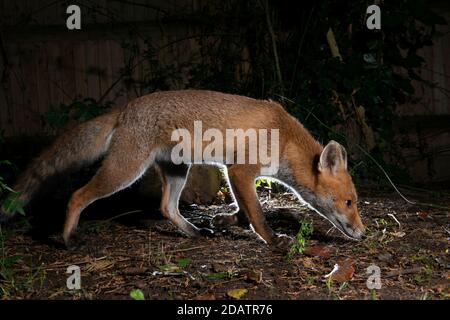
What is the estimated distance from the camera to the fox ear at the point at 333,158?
4211 millimetres

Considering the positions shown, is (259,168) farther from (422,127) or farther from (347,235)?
(422,127)

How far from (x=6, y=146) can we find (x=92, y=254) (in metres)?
3.75

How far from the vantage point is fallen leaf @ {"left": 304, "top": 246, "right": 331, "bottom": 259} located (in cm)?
381

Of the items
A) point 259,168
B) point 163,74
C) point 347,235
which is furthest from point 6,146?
point 347,235

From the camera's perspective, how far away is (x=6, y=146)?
706 centimetres

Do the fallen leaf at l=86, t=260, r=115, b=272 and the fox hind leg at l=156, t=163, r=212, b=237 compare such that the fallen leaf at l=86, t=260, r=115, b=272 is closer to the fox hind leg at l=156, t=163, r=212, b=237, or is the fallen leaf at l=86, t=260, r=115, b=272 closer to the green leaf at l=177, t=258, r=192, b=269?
the green leaf at l=177, t=258, r=192, b=269

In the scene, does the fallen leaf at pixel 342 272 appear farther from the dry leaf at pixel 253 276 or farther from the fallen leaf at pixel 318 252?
the dry leaf at pixel 253 276

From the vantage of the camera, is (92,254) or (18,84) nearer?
(92,254)

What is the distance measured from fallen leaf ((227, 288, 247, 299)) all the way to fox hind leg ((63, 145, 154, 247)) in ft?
5.10

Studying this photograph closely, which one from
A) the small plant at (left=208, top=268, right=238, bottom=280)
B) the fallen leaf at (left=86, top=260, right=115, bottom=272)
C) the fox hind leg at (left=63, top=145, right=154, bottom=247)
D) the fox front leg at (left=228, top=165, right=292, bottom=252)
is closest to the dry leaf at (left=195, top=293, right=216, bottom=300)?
the small plant at (left=208, top=268, right=238, bottom=280)

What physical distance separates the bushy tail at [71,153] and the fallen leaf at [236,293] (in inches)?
76.4

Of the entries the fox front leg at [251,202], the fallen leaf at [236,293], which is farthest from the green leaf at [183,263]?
the fox front leg at [251,202]

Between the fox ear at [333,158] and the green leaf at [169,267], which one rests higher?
the fox ear at [333,158]

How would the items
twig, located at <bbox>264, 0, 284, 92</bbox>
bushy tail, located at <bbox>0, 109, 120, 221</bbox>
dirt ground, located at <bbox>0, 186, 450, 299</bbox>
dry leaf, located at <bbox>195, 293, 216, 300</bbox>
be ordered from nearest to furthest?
dry leaf, located at <bbox>195, 293, 216, 300</bbox>, dirt ground, located at <bbox>0, 186, 450, 299</bbox>, bushy tail, located at <bbox>0, 109, 120, 221</bbox>, twig, located at <bbox>264, 0, 284, 92</bbox>
